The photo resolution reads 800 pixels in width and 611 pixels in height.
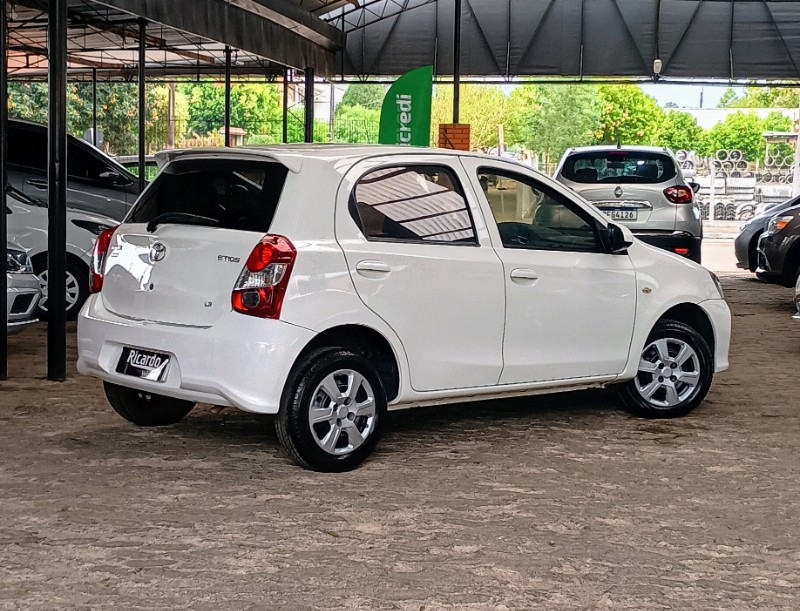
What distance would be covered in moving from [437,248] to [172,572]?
8.22 ft

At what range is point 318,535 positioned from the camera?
480 centimetres

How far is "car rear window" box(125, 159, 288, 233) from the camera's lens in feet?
18.8

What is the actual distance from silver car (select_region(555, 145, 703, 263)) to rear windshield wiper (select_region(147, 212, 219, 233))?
8.60m

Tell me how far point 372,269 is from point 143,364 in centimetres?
125

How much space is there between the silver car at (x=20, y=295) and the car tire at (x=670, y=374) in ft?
15.7

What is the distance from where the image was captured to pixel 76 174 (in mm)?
12992

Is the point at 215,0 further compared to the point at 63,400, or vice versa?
the point at 215,0

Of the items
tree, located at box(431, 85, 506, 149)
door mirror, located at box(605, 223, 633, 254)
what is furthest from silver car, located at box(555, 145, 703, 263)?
tree, located at box(431, 85, 506, 149)

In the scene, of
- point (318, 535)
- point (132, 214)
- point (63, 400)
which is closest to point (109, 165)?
point (63, 400)

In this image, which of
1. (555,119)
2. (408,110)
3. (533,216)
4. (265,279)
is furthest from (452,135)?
(555,119)

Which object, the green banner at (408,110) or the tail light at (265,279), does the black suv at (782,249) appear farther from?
the tail light at (265,279)

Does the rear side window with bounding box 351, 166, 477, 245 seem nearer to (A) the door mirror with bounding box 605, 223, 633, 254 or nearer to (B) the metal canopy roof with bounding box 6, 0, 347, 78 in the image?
(A) the door mirror with bounding box 605, 223, 633, 254

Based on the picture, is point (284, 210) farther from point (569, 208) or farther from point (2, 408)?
point (2, 408)

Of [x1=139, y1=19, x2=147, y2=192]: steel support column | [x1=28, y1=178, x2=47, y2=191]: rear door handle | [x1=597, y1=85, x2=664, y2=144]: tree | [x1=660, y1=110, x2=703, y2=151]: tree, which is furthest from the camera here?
[x1=660, y1=110, x2=703, y2=151]: tree
